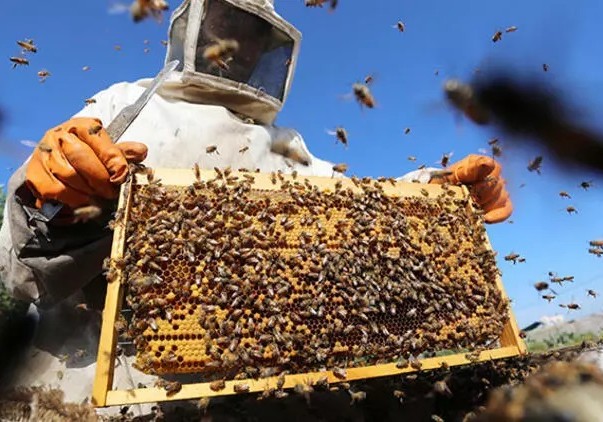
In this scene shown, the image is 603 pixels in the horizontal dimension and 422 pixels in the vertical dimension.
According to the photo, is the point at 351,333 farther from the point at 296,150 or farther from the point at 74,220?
the point at 296,150

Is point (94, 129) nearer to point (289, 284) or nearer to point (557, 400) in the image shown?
point (289, 284)

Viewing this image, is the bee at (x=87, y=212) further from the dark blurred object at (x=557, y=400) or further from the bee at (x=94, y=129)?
the dark blurred object at (x=557, y=400)

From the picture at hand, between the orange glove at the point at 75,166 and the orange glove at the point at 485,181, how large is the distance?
126 inches

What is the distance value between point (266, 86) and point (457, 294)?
3510 millimetres

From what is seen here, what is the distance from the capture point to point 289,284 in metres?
3.35

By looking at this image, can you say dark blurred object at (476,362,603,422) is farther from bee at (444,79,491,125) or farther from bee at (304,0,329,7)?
bee at (304,0,329,7)

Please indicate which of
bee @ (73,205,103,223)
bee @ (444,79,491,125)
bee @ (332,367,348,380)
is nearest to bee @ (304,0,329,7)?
bee @ (444,79,491,125)

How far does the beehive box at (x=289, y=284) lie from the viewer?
300 cm

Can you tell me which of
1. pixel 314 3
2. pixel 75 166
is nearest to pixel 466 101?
pixel 314 3

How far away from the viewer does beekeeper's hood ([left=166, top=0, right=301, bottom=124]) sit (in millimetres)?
5285

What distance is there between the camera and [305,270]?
345 centimetres

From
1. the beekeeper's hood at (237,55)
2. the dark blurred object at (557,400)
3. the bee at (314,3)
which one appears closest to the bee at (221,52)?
the beekeeper's hood at (237,55)

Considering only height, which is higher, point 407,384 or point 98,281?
point 98,281

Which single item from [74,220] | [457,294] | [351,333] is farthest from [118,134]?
[457,294]
